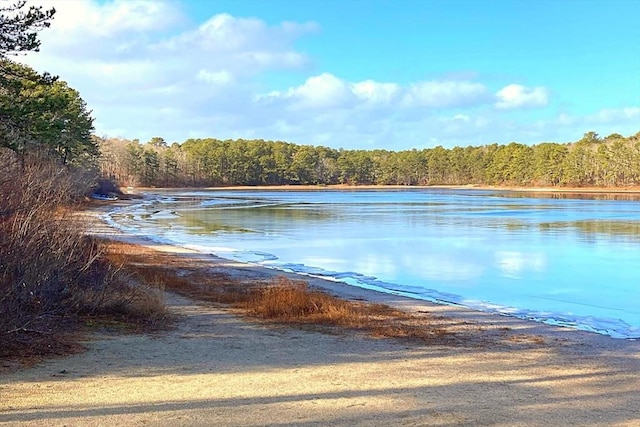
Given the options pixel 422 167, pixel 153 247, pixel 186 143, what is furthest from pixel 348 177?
pixel 153 247

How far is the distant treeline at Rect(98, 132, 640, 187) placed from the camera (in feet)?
368

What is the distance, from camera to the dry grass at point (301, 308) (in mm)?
9914

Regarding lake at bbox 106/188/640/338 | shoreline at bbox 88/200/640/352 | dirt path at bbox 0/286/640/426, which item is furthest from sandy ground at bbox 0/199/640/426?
lake at bbox 106/188/640/338

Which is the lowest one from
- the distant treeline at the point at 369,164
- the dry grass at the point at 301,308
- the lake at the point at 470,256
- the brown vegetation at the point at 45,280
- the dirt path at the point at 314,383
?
the lake at the point at 470,256

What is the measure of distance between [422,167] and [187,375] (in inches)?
6277

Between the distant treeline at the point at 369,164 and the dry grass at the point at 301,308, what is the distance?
93963mm

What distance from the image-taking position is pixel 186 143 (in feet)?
534

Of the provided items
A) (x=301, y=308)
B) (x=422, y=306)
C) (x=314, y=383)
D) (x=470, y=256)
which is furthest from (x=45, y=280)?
(x=470, y=256)

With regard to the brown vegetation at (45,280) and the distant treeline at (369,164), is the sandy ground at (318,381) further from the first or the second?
the distant treeline at (369,164)

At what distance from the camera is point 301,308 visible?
10820 mm

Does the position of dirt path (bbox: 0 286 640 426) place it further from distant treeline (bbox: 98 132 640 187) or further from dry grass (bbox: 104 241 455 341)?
distant treeline (bbox: 98 132 640 187)

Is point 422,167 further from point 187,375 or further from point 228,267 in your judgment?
point 187,375

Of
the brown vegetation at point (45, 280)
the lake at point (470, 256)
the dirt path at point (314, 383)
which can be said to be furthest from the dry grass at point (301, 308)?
the lake at point (470, 256)

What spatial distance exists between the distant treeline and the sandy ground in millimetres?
100098
